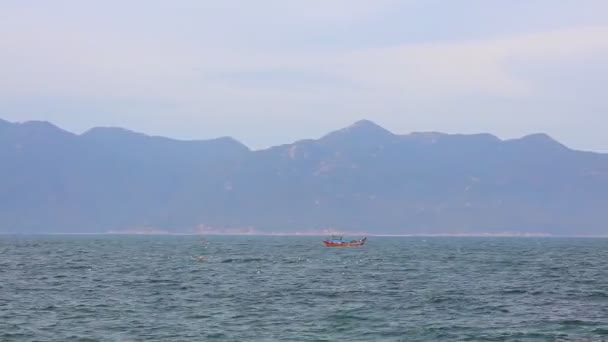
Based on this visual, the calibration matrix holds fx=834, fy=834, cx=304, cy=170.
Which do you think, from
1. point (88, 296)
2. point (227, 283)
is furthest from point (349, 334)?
point (227, 283)

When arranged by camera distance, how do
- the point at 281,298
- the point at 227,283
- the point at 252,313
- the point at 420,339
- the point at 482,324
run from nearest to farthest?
the point at 420,339 → the point at 482,324 → the point at 252,313 → the point at 281,298 → the point at 227,283

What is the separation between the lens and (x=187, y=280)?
84438 mm

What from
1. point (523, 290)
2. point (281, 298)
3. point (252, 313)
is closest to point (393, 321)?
point (252, 313)

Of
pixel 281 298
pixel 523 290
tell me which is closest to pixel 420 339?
pixel 281 298

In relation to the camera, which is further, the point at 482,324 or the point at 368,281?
the point at 368,281

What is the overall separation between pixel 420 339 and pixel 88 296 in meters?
31.1

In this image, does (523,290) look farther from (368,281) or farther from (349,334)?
(349,334)

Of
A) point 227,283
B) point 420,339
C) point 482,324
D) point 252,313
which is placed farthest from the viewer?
point 227,283

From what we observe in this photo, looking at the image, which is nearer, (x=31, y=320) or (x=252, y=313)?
(x=31, y=320)

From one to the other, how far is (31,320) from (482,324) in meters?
28.9

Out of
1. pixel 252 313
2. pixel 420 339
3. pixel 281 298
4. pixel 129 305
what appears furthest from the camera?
pixel 281 298

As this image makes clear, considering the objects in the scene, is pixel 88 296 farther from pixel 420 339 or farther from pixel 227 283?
pixel 420 339

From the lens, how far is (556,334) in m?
49.2

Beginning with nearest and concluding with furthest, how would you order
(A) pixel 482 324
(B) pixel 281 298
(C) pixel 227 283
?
(A) pixel 482 324, (B) pixel 281 298, (C) pixel 227 283
